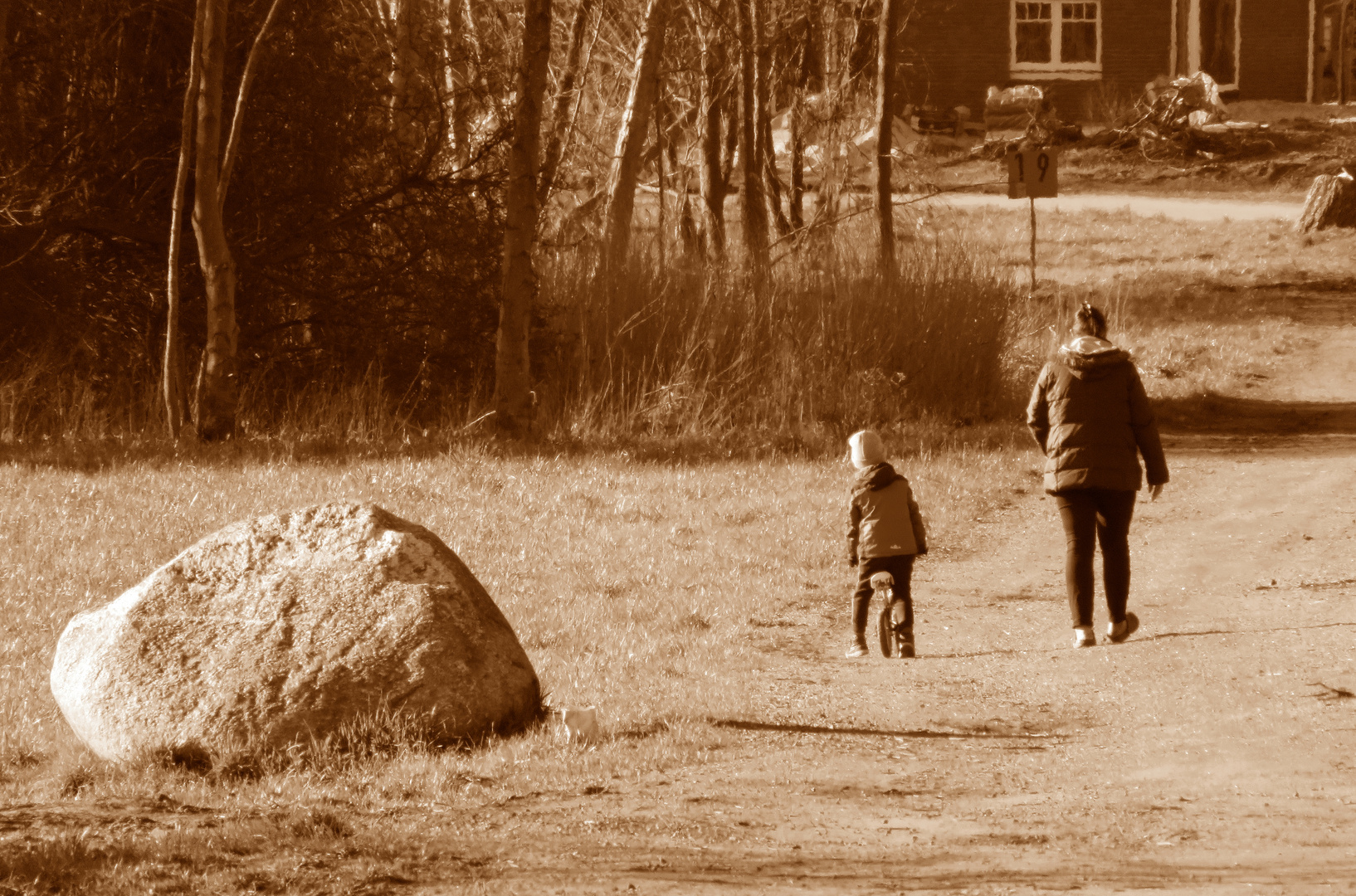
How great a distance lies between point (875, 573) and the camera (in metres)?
8.99

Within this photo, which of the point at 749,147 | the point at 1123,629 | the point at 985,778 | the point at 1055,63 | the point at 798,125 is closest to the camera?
the point at 985,778

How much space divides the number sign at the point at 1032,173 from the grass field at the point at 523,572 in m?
1.27

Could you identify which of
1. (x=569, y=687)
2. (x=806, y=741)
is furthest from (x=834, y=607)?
(x=806, y=741)

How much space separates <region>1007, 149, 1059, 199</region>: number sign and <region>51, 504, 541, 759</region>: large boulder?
1570cm

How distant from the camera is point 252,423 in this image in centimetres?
1761

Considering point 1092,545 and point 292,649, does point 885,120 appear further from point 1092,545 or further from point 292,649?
point 292,649

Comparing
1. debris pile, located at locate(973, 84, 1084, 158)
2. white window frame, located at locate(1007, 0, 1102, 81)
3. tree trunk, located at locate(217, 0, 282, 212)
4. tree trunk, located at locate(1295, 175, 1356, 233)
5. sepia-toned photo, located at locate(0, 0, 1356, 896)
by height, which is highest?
white window frame, located at locate(1007, 0, 1102, 81)

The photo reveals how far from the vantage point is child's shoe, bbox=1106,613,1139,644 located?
916cm

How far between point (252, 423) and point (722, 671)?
393 inches

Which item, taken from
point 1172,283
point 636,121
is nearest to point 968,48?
point 1172,283

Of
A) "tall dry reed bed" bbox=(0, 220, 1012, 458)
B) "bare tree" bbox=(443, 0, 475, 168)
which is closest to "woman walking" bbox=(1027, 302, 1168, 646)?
"tall dry reed bed" bbox=(0, 220, 1012, 458)

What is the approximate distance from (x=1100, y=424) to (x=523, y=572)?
154 inches

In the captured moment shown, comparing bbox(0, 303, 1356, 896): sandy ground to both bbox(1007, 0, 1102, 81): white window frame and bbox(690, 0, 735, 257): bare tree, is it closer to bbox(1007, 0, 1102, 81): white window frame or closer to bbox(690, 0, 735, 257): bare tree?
bbox(690, 0, 735, 257): bare tree

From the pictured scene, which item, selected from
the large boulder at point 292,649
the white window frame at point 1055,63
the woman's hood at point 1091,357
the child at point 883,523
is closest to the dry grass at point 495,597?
the large boulder at point 292,649
